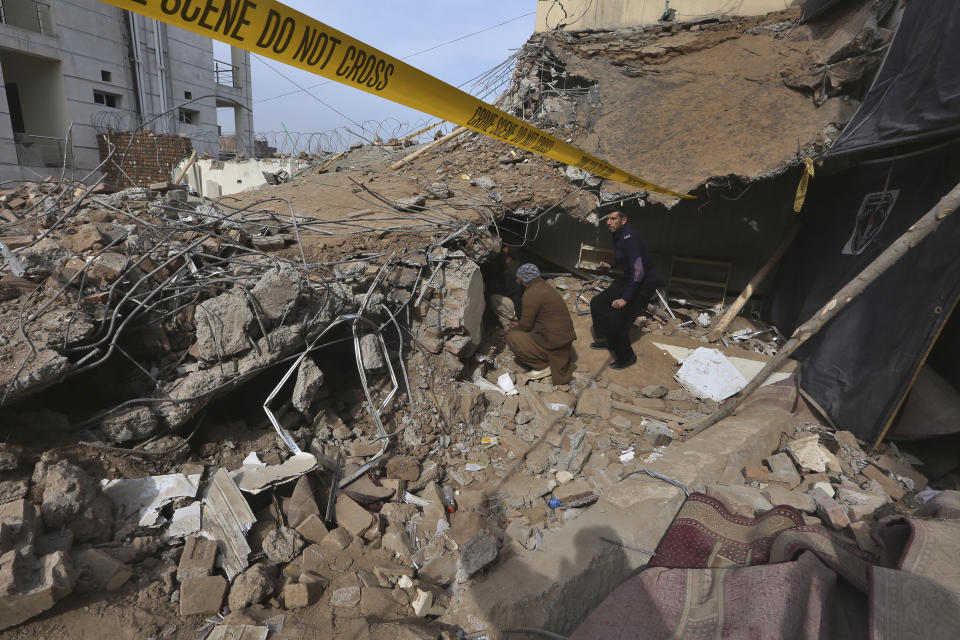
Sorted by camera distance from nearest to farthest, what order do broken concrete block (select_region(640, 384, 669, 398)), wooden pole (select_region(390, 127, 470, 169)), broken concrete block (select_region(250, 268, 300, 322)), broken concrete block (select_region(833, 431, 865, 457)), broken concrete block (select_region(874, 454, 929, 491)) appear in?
broken concrete block (select_region(250, 268, 300, 322)) → broken concrete block (select_region(874, 454, 929, 491)) → broken concrete block (select_region(833, 431, 865, 457)) → broken concrete block (select_region(640, 384, 669, 398)) → wooden pole (select_region(390, 127, 470, 169))

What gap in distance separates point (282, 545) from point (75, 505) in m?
1.04

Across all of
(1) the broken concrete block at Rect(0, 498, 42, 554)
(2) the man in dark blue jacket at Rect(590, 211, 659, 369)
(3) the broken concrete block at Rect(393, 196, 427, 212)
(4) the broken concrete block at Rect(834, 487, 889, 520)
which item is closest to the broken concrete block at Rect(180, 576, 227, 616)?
(1) the broken concrete block at Rect(0, 498, 42, 554)

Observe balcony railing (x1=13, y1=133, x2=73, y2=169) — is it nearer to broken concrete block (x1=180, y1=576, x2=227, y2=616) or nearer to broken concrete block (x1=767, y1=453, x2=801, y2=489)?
broken concrete block (x1=180, y1=576, x2=227, y2=616)

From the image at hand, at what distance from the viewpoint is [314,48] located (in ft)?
7.38

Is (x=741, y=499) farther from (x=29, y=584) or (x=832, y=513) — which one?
(x=29, y=584)

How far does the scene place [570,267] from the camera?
8.18 meters

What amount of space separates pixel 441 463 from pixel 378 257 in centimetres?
203

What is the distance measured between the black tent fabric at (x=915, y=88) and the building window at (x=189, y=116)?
18951mm

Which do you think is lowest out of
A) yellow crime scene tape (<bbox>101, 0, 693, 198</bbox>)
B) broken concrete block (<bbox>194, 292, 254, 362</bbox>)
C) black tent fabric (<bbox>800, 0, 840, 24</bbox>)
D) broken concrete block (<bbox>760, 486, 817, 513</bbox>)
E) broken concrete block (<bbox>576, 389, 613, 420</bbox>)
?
broken concrete block (<bbox>576, 389, 613, 420</bbox>)

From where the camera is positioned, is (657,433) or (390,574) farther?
(657,433)

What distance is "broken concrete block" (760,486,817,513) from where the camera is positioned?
9.41ft

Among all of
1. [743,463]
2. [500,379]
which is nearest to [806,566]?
[743,463]

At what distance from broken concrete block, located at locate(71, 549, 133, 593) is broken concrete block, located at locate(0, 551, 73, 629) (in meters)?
0.14

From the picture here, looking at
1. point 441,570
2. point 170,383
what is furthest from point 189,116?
point 441,570
